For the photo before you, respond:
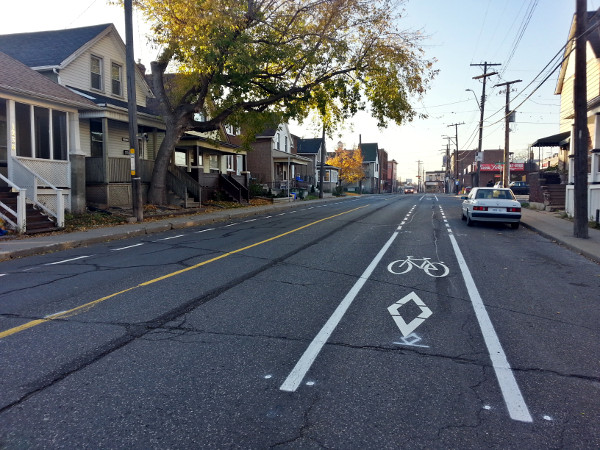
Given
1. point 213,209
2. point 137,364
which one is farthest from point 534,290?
point 213,209

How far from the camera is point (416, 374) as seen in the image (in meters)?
4.08

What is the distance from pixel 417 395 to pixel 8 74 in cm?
1736

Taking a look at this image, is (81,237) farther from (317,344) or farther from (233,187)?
(233,187)

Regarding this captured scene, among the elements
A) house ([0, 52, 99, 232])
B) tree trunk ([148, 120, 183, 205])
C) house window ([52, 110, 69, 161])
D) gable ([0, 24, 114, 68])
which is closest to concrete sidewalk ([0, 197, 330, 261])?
house ([0, 52, 99, 232])

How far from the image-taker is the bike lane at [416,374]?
319 cm

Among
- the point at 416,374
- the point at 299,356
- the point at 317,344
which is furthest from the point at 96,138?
the point at 416,374

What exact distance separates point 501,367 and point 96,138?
70.8 ft

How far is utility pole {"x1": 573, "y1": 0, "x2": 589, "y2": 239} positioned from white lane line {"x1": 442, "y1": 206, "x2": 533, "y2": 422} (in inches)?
338

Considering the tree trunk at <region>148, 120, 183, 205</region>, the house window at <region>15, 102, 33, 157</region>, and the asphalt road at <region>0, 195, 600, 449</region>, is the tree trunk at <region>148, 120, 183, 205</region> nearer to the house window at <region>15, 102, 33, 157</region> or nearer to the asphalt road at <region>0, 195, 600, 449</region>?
the house window at <region>15, 102, 33, 157</region>

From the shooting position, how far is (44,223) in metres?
14.4

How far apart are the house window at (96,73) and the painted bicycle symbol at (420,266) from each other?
19412 mm

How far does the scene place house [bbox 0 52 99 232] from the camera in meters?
14.3

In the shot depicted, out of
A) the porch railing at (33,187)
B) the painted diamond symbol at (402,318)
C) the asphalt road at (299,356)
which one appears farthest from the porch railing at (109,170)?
the painted diamond symbol at (402,318)

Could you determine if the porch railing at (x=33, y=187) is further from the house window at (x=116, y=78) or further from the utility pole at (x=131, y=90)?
the house window at (x=116, y=78)
